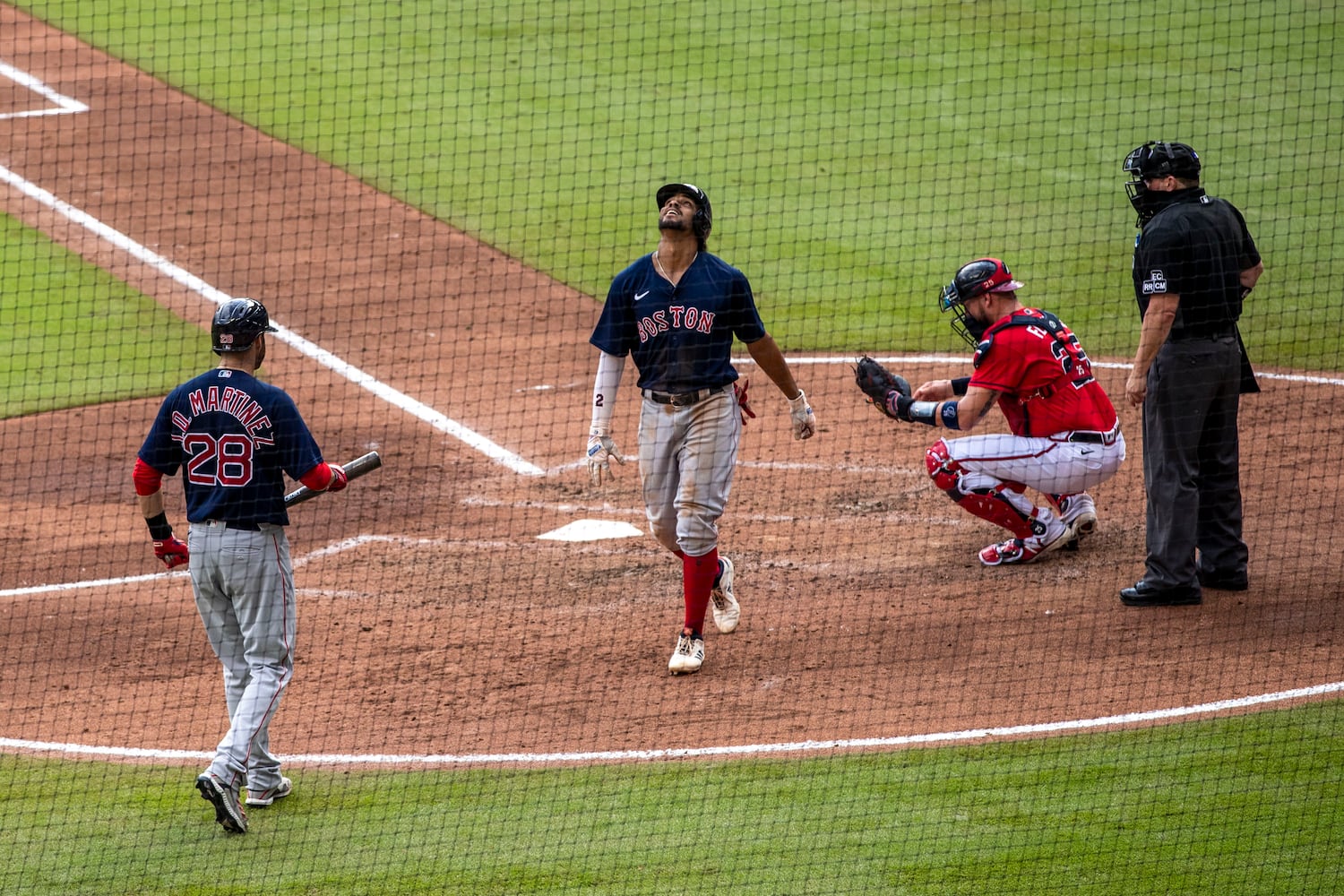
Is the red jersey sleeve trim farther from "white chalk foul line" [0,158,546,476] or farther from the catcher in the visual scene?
the catcher

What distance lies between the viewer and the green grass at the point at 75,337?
13023 mm

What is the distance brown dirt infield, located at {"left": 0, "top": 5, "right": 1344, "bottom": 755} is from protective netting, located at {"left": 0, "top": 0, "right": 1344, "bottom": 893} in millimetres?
37

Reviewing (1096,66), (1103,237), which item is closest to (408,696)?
(1103,237)

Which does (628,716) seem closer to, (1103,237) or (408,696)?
(408,696)

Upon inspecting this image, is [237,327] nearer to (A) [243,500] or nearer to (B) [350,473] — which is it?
(A) [243,500]

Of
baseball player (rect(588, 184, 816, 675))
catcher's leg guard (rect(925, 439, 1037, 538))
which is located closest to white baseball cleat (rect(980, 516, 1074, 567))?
catcher's leg guard (rect(925, 439, 1037, 538))

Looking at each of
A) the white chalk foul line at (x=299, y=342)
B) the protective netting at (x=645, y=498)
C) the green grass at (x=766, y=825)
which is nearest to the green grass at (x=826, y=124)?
the protective netting at (x=645, y=498)

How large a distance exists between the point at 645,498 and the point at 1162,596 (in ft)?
8.00

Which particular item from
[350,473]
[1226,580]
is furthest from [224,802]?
[1226,580]

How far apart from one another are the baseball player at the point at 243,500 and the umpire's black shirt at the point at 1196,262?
3693 mm

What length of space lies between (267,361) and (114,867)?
26.2 ft

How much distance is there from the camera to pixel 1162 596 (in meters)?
7.86

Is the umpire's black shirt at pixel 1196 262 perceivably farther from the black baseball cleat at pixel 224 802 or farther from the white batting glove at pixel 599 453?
the black baseball cleat at pixel 224 802

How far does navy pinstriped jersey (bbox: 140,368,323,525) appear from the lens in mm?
6184
